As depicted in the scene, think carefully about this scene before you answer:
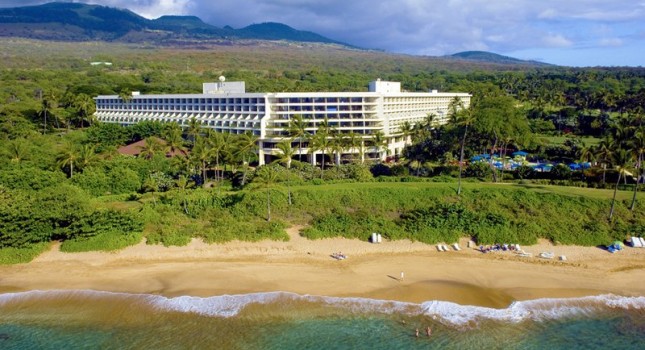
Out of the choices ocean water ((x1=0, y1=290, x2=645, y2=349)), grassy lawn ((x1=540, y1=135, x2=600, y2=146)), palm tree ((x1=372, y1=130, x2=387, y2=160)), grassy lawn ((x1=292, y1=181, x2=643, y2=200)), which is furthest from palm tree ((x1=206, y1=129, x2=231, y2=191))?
grassy lawn ((x1=540, y1=135, x2=600, y2=146))

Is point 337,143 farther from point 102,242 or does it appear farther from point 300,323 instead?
point 300,323

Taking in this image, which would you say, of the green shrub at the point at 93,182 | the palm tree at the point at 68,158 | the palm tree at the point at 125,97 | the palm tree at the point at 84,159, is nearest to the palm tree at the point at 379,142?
the green shrub at the point at 93,182

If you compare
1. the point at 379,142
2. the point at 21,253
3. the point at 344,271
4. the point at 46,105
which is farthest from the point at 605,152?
the point at 46,105

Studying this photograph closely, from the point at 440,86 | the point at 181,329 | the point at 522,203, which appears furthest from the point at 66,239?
the point at 440,86

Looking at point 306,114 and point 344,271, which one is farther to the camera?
point 306,114

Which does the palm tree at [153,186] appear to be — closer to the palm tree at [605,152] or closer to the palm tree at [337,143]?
the palm tree at [337,143]

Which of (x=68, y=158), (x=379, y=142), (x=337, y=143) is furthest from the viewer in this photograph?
(x=379, y=142)

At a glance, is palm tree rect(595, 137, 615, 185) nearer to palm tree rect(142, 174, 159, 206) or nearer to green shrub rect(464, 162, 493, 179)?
green shrub rect(464, 162, 493, 179)

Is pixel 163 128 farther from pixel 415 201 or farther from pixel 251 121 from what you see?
pixel 415 201

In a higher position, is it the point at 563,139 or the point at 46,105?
the point at 46,105
